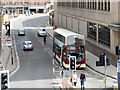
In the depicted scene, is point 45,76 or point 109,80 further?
point 45,76

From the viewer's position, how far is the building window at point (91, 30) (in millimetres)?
53166

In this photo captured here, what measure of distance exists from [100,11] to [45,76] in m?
18.4

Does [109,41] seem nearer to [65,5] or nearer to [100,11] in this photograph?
[100,11]

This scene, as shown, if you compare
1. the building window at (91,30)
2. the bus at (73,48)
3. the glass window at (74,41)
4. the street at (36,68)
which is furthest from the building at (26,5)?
the glass window at (74,41)

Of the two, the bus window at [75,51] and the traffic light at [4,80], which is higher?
the traffic light at [4,80]

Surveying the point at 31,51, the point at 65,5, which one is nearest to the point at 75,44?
the point at 31,51

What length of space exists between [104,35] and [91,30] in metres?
7.61

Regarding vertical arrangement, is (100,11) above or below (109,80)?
above

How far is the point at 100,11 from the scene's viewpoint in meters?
48.5

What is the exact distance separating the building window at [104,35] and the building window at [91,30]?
2.84 metres

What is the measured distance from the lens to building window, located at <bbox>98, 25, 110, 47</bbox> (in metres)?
46.0

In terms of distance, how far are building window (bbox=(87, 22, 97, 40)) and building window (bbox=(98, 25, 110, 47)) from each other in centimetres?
284

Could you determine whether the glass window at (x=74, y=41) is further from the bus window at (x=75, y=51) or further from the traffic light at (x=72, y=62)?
the traffic light at (x=72, y=62)

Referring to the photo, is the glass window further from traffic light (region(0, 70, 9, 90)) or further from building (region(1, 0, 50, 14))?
building (region(1, 0, 50, 14))
